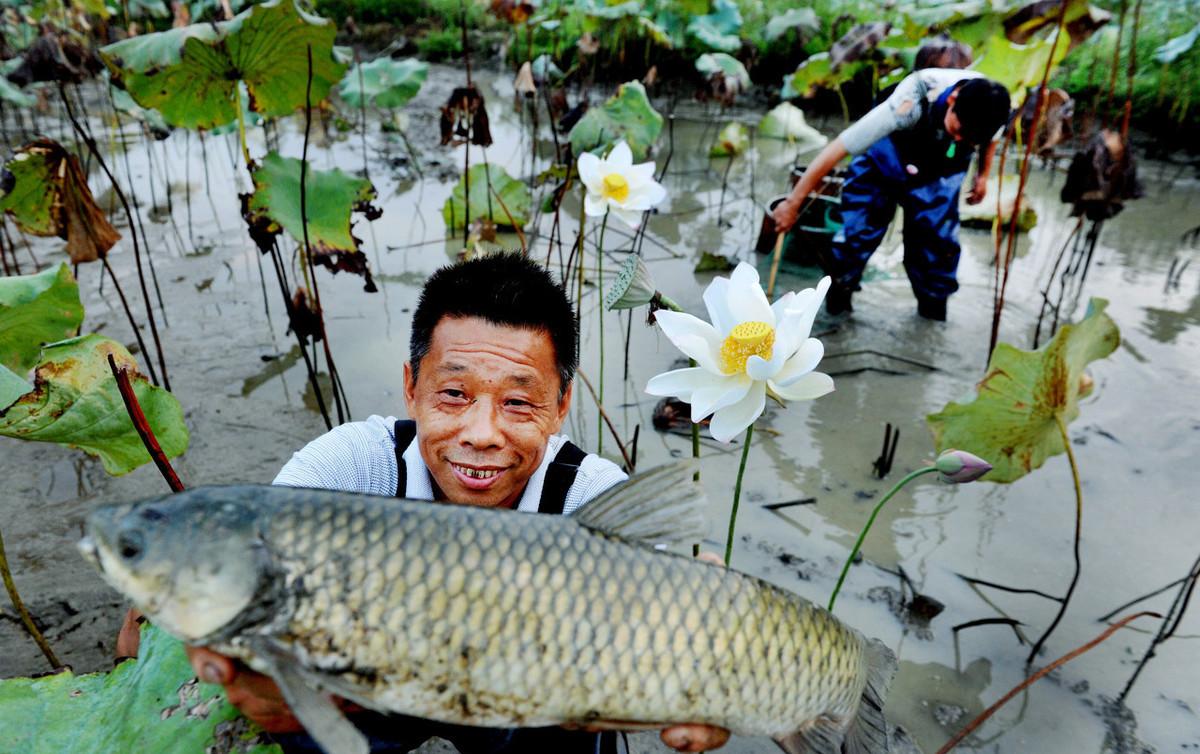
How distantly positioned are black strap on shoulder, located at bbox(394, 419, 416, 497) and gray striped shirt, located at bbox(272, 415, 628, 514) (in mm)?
12

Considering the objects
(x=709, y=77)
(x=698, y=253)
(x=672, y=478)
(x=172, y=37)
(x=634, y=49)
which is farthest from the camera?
(x=634, y=49)

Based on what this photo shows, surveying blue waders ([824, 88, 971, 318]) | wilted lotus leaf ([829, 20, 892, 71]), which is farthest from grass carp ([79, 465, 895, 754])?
wilted lotus leaf ([829, 20, 892, 71])

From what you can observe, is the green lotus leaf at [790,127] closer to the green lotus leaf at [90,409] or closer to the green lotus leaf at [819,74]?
the green lotus leaf at [819,74]

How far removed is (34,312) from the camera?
7.13 ft

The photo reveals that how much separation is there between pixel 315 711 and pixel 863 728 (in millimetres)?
1109

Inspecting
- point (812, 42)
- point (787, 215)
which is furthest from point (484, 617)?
point (812, 42)

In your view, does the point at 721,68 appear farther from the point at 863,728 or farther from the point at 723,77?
the point at 863,728

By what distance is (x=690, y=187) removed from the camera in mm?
7844

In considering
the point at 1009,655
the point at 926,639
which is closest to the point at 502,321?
the point at 926,639

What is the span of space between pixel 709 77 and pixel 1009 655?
6.43 meters

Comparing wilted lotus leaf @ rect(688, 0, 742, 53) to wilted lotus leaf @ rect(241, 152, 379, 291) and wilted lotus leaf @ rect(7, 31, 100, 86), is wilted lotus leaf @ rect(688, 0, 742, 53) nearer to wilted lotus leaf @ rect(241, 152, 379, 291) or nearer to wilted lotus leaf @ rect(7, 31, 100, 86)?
wilted lotus leaf @ rect(7, 31, 100, 86)

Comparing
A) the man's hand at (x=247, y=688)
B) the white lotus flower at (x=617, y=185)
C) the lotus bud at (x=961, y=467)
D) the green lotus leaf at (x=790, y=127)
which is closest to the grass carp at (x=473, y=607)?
the man's hand at (x=247, y=688)

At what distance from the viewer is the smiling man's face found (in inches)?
68.0

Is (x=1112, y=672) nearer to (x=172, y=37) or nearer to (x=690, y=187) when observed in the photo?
(x=172, y=37)
